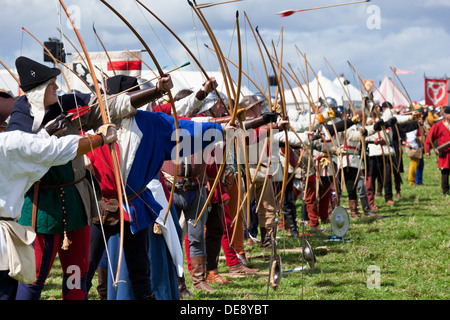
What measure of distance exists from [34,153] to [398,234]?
18.7 ft

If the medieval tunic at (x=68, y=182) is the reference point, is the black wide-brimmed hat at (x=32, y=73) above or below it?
above

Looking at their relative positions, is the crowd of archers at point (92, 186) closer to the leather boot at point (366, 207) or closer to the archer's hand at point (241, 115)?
the archer's hand at point (241, 115)

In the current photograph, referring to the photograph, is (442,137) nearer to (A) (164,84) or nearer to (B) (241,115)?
(B) (241,115)

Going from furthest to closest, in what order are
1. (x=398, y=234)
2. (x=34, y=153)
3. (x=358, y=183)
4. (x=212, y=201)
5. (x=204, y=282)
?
(x=358, y=183) → (x=398, y=234) → (x=212, y=201) → (x=204, y=282) → (x=34, y=153)

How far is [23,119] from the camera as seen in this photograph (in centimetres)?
326

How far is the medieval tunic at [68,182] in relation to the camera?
3.40m

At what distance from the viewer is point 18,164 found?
116 inches

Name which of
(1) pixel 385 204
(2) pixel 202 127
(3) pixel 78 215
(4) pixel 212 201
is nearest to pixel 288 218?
(4) pixel 212 201

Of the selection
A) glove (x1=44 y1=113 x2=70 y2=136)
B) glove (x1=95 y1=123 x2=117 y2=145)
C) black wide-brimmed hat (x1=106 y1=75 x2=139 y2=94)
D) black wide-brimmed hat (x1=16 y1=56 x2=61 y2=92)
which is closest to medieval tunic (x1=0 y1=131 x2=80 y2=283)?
glove (x1=95 y1=123 x2=117 y2=145)

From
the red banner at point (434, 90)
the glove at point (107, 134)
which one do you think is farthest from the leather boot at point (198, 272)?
the red banner at point (434, 90)

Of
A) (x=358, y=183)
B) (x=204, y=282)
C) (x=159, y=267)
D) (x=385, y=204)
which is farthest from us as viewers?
(x=385, y=204)

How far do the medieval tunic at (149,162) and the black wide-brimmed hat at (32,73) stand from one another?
21.9 inches
